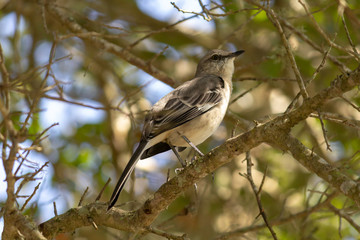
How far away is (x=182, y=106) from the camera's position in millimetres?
4914

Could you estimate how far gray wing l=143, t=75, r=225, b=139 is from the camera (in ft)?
15.4

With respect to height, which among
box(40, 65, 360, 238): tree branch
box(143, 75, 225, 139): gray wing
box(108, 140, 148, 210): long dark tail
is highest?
box(143, 75, 225, 139): gray wing

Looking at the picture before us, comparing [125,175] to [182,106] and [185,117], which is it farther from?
[182,106]

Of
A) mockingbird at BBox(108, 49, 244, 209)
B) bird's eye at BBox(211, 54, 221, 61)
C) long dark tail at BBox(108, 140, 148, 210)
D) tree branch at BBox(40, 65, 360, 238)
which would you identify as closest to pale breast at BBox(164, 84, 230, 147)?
mockingbird at BBox(108, 49, 244, 209)

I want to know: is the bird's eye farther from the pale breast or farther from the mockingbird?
the pale breast

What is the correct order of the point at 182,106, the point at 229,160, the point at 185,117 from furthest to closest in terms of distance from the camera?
the point at 182,106 < the point at 185,117 < the point at 229,160

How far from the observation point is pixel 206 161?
3.69 metres

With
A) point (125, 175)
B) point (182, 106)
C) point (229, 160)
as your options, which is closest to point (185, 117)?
point (182, 106)

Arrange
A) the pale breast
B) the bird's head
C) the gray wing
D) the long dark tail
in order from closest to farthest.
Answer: the long dark tail < the gray wing < the pale breast < the bird's head

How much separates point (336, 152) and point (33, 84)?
13.7ft

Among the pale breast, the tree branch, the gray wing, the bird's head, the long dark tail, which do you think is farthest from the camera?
the bird's head

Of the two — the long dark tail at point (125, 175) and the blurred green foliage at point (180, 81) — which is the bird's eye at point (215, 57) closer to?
the blurred green foliage at point (180, 81)

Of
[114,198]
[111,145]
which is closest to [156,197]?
[114,198]

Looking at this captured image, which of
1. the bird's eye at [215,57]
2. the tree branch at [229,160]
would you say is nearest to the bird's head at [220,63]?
the bird's eye at [215,57]
